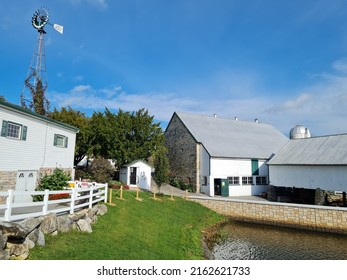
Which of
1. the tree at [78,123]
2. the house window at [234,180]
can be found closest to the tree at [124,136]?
the tree at [78,123]

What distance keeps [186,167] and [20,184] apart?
20.8 metres

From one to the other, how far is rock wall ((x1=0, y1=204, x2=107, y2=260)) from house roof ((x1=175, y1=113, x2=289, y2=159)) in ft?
64.8

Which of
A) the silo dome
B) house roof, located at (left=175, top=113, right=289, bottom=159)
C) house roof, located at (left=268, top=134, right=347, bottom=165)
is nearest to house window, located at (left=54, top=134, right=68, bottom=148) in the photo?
house roof, located at (left=175, top=113, right=289, bottom=159)

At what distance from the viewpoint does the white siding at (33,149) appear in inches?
517

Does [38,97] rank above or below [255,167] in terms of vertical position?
above

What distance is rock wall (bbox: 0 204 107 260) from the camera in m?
6.31

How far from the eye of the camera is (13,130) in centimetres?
1370

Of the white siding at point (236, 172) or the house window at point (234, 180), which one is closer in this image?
the white siding at point (236, 172)

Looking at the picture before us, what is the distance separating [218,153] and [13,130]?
67.0 feet

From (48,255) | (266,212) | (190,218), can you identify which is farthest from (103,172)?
(48,255)

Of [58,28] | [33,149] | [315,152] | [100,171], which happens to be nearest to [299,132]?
[315,152]

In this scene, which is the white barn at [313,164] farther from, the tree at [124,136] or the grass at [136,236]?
the tree at [124,136]

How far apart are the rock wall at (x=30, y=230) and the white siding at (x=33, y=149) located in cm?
614

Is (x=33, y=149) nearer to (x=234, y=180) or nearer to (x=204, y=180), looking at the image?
(x=204, y=180)
